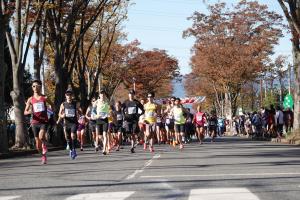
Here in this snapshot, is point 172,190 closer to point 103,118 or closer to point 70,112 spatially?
point 70,112

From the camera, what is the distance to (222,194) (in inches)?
293

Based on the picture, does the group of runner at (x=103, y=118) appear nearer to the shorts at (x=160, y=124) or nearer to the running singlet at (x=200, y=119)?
the shorts at (x=160, y=124)

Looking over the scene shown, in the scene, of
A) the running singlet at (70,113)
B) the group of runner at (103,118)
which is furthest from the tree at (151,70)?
the running singlet at (70,113)

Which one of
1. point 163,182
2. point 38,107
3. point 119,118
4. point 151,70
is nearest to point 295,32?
point 119,118

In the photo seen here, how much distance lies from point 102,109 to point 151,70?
46.7 metres

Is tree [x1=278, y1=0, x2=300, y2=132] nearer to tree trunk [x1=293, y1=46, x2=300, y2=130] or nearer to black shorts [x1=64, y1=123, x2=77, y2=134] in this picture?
tree trunk [x1=293, y1=46, x2=300, y2=130]

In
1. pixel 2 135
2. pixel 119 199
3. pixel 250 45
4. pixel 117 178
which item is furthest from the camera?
pixel 250 45

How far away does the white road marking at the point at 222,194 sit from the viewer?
23.4 feet

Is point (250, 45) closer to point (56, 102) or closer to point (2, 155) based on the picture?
point (56, 102)

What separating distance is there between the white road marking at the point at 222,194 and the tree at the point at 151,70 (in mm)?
53280

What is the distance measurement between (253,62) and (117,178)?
43.5m

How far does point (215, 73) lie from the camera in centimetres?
5478

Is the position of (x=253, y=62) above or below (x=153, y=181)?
above

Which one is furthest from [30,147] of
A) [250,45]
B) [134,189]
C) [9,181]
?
[250,45]
